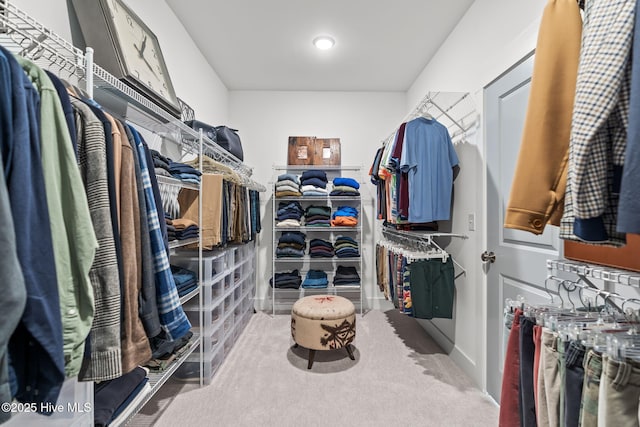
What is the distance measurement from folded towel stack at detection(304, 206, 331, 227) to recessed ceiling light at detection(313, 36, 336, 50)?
1579 mm

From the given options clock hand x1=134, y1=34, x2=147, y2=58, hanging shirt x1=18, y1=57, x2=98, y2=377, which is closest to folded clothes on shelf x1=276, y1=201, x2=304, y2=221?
clock hand x1=134, y1=34, x2=147, y2=58

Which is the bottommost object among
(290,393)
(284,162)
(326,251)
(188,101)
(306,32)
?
(290,393)

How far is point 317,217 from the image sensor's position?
10.8 feet

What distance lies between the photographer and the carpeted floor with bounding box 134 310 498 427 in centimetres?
165

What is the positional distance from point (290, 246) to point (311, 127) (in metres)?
1.45

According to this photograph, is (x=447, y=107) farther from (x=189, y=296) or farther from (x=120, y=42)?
(x=189, y=296)

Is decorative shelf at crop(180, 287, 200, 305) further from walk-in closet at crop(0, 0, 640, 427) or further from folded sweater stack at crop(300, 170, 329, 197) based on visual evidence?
folded sweater stack at crop(300, 170, 329, 197)

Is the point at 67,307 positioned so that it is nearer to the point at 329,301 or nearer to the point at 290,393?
the point at 290,393

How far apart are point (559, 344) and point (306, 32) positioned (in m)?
2.57

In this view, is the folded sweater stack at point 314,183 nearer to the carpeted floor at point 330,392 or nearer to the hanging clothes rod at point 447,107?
the hanging clothes rod at point 447,107

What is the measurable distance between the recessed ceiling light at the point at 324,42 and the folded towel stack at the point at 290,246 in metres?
Answer: 1.88

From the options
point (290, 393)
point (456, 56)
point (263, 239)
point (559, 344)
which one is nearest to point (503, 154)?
point (456, 56)

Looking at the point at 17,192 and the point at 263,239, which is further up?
the point at 17,192

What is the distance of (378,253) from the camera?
9.62 feet
